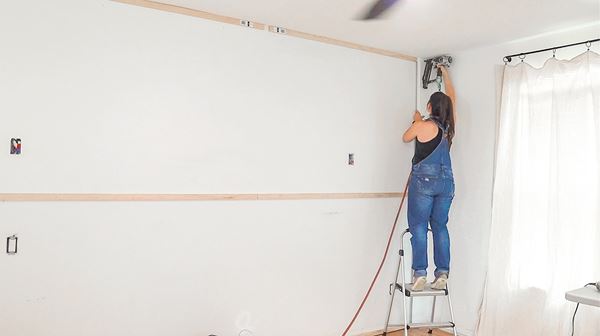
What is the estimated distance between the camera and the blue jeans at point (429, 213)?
326 cm

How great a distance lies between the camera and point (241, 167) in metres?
2.95

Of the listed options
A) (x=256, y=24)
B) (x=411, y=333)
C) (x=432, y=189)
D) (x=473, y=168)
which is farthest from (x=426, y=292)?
(x=256, y=24)

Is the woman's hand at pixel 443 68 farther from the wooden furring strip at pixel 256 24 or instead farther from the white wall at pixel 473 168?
the wooden furring strip at pixel 256 24

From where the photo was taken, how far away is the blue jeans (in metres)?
3.26

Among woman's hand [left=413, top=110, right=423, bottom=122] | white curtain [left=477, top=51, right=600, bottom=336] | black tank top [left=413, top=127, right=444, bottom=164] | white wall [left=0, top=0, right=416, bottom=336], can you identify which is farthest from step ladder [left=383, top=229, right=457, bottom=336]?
woman's hand [left=413, top=110, right=423, bottom=122]

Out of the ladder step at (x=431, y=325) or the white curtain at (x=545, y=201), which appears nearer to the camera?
the white curtain at (x=545, y=201)

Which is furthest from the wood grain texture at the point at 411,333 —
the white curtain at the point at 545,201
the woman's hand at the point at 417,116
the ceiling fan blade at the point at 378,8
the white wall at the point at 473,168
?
the ceiling fan blade at the point at 378,8

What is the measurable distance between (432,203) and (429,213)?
0.26ft

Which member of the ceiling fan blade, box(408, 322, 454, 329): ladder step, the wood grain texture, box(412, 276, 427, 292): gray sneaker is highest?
the ceiling fan blade

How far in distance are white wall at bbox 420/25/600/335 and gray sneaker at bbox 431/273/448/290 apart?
0.33 metres

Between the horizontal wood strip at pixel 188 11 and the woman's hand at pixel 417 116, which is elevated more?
the horizontal wood strip at pixel 188 11

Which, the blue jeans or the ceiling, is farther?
the blue jeans

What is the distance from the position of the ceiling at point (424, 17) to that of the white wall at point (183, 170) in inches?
7.2

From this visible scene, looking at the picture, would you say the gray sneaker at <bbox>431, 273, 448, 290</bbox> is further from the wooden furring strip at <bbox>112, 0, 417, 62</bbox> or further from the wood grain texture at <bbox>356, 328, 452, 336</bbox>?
the wooden furring strip at <bbox>112, 0, 417, 62</bbox>
